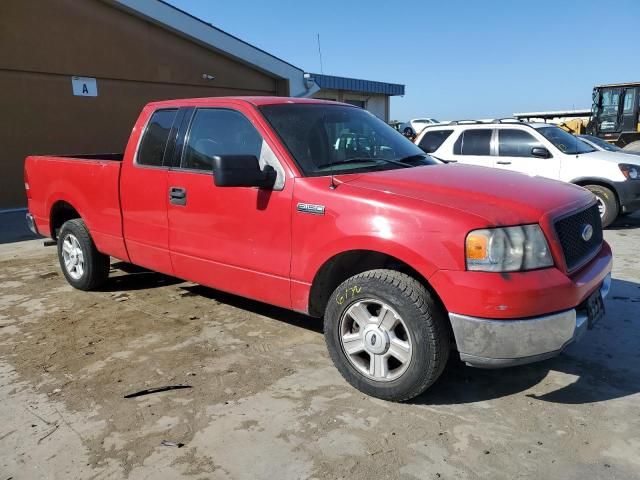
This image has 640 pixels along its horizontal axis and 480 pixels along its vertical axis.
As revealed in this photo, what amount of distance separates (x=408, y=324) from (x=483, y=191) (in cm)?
95

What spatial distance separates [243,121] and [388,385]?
219 cm

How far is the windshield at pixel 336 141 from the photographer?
3.70 metres

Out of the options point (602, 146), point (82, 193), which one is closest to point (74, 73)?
point (82, 193)

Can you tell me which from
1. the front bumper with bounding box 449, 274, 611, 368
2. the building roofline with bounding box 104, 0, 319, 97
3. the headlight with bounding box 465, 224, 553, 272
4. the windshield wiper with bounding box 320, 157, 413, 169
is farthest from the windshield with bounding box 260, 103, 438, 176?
the building roofline with bounding box 104, 0, 319, 97

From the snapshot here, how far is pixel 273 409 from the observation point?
3168mm

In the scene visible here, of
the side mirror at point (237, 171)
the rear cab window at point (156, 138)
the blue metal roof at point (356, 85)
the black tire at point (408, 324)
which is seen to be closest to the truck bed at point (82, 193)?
the rear cab window at point (156, 138)

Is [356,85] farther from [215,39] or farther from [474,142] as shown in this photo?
[474,142]

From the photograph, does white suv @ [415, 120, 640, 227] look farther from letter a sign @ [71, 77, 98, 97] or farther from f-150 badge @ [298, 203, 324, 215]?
letter a sign @ [71, 77, 98, 97]

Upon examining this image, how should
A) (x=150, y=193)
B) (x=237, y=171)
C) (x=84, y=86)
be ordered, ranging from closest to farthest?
1. (x=237, y=171)
2. (x=150, y=193)
3. (x=84, y=86)

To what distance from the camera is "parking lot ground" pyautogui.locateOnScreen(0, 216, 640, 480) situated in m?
2.65

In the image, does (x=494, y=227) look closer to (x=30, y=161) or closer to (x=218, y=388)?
(x=218, y=388)

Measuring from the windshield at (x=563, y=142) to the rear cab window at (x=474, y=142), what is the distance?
0.88 m

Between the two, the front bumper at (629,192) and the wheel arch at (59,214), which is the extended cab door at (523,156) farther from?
the wheel arch at (59,214)

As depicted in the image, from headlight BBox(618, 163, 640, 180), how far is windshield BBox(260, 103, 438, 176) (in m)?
5.66
